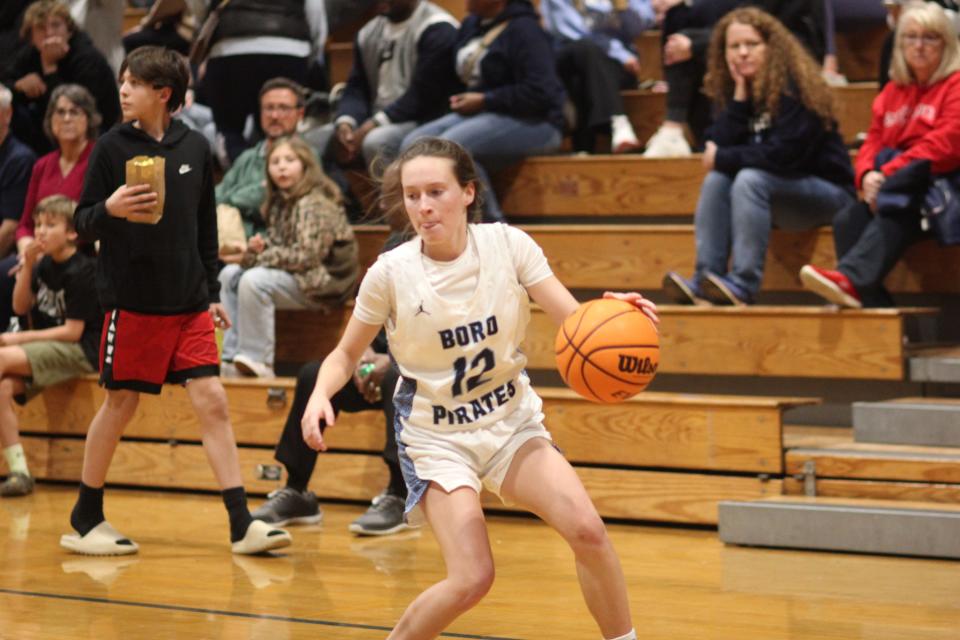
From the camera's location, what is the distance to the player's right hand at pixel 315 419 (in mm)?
2867

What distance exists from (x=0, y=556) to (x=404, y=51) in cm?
336

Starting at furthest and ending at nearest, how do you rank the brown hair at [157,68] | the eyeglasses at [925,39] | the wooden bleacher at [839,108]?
the wooden bleacher at [839,108] < the eyeglasses at [925,39] < the brown hair at [157,68]

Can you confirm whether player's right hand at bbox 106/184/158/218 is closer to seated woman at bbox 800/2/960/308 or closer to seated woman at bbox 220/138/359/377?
seated woman at bbox 220/138/359/377

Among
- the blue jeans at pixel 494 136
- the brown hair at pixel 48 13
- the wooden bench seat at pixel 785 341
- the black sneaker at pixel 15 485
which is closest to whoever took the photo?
the wooden bench seat at pixel 785 341

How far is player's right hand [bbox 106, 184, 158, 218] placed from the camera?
4.20 metres

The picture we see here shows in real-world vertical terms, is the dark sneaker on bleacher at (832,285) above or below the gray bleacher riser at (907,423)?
above

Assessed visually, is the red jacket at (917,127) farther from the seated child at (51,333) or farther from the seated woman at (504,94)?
the seated child at (51,333)

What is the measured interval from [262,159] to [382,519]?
7.29ft

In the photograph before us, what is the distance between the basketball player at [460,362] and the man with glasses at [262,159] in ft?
10.9

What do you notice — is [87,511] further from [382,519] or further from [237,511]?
[382,519]

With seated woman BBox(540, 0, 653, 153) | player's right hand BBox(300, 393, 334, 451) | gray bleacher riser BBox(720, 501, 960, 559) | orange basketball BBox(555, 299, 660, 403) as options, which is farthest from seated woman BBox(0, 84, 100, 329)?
orange basketball BBox(555, 299, 660, 403)

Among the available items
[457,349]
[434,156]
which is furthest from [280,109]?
[457,349]

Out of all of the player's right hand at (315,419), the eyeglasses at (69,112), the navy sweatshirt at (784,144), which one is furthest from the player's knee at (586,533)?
the eyeglasses at (69,112)

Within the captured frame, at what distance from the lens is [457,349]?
3041 mm
